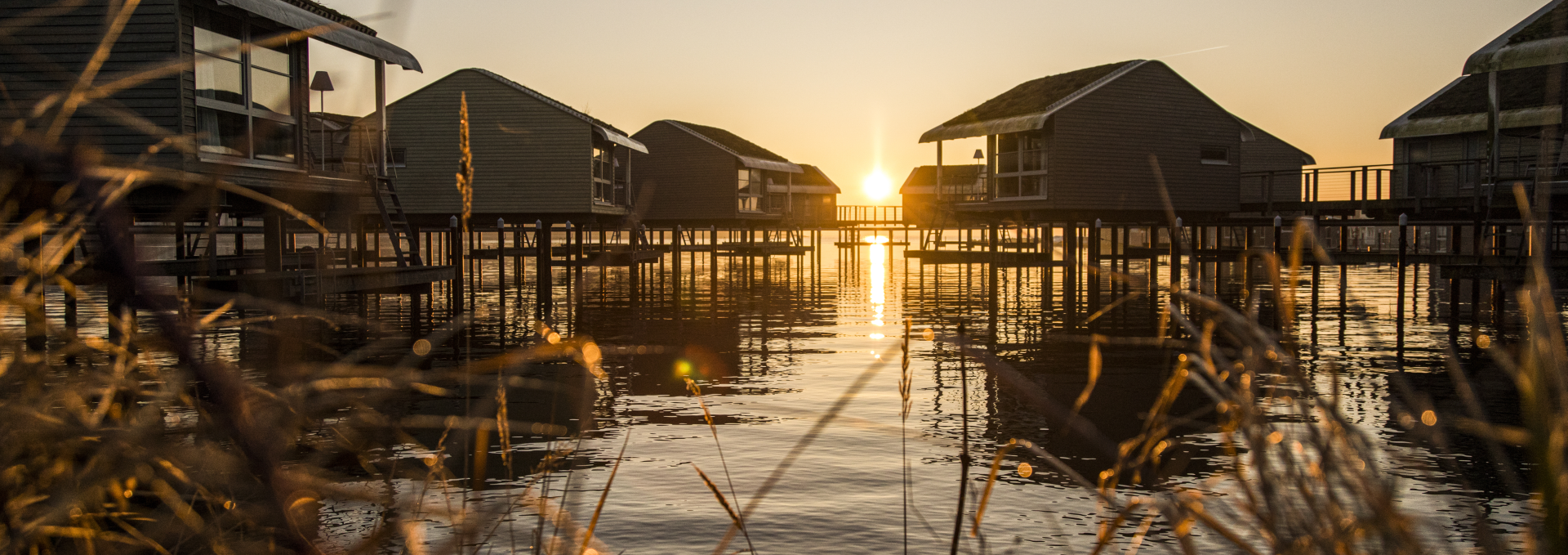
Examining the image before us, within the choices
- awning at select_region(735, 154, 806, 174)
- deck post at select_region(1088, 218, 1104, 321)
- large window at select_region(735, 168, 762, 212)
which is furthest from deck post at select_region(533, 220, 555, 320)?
large window at select_region(735, 168, 762, 212)

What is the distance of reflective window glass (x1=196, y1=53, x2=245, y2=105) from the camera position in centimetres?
1330

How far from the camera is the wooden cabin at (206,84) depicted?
1202cm

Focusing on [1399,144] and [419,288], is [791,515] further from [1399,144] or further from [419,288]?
[1399,144]

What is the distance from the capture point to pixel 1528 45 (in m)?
17.2

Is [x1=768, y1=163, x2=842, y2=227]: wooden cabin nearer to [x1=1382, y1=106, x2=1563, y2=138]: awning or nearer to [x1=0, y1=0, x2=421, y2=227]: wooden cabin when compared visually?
[x1=1382, y1=106, x2=1563, y2=138]: awning

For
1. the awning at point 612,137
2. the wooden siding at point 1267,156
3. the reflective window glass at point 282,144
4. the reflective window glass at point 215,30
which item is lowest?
the reflective window glass at point 282,144

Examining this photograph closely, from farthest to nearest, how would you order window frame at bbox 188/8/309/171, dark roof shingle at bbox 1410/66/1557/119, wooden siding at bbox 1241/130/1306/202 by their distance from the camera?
1. wooden siding at bbox 1241/130/1306/202
2. dark roof shingle at bbox 1410/66/1557/119
3. window frame at bbox 188/8/309/171

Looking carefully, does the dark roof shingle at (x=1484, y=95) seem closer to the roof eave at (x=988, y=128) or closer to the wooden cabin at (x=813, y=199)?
the roof eave at (x=988, y=128)

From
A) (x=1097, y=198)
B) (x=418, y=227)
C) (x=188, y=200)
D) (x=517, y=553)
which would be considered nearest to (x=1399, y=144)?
(x=1097, y=198)

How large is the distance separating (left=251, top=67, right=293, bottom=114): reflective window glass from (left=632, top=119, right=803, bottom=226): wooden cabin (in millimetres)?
23870

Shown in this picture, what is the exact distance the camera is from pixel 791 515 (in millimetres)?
5980

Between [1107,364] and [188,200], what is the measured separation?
38.6ft

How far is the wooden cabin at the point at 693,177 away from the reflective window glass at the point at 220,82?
24.9 meters

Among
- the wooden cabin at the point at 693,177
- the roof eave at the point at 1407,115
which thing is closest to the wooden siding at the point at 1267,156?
the roof eave at the point at 1407,115
